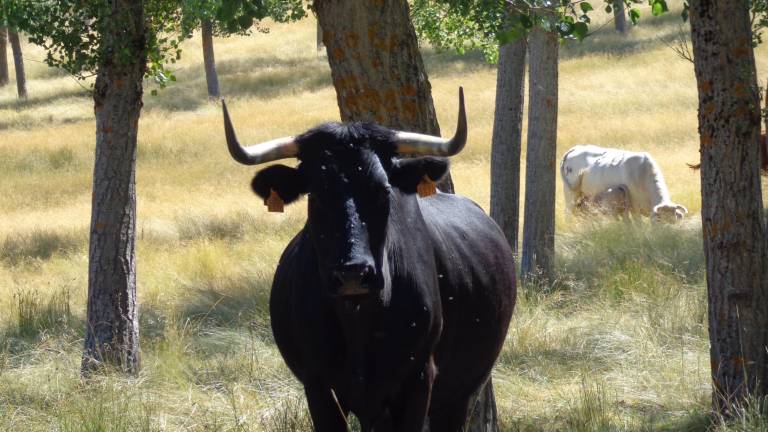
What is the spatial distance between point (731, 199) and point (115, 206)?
496cm

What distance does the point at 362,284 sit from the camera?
4.47m

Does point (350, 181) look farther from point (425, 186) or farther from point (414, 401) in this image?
point (414, 401)

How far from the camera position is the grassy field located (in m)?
6.94

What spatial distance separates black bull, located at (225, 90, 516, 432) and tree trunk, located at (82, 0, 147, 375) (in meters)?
3.31

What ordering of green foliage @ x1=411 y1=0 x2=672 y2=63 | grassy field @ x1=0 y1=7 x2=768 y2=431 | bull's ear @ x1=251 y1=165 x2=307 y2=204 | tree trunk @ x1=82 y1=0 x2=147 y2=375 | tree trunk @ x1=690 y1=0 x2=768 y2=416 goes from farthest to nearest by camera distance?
tree trunk @ x1=82 y1=0 x2=147 y2=375
grassy field @ x1=0 y1=7 x2=768 y2=431
green foliage @ x1=411 y1=0 x2=672 y2=63
tree trunk @ x1=690 y1=0 x2=768 y2=416
bull's ear @ x1=251 y1=165 x2=307 y2=204

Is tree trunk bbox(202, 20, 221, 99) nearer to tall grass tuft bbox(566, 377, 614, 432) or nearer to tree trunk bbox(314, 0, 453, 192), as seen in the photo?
tree trunk bbox(314, 0, 453, 192)

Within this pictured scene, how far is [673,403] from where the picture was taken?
7004mm

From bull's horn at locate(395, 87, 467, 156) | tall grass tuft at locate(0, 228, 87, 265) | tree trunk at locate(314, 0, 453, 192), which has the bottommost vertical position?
tall grass tuft at locate(0, 228, 87, 265)

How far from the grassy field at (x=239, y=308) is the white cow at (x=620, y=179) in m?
0.73

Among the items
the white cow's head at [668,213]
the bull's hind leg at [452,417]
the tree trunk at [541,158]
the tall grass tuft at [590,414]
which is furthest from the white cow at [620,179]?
the bull's hind leg at [452,417]

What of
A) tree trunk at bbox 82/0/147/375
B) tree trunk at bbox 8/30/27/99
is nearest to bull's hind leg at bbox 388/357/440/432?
tree trunk at bbox 82/0/147/375

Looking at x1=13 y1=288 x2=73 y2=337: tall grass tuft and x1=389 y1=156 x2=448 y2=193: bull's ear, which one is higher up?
x1=389 y1=156 x2=448 y2=193: bull's ear

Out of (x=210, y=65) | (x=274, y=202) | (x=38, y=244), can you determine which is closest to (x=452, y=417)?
(x=274, y=202)

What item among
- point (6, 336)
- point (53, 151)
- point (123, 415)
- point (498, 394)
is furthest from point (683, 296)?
point (53, 151)
